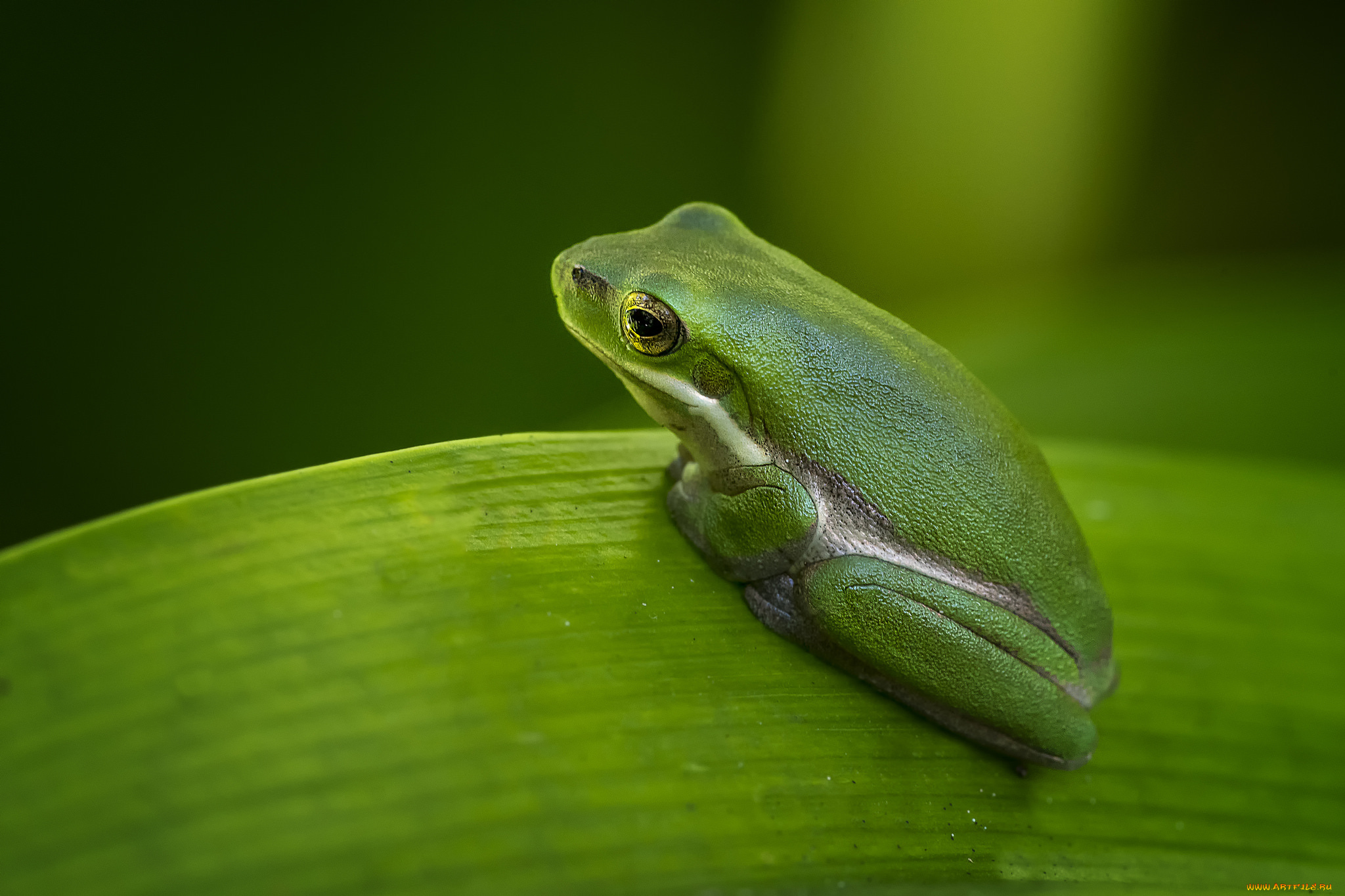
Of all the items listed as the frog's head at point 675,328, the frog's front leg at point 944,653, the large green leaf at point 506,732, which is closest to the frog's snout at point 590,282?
the frog's head at point 675,328

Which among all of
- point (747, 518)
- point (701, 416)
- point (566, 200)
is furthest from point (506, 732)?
point (566, 200)

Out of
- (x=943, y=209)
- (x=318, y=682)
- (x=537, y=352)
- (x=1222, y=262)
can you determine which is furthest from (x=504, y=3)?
(x=1222, y=262)

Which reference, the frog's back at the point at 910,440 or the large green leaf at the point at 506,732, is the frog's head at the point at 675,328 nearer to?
the frog's back at the point at 910,440

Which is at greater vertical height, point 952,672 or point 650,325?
point 650,325

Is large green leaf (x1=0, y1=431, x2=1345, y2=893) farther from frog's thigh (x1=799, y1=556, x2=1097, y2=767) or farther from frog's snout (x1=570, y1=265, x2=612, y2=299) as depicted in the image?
frog's snout (x1=570, y1=265, x2=612, y2=299)

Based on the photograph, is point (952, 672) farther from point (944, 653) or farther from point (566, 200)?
point (566, 200)

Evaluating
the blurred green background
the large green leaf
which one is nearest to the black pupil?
the large green leaf
